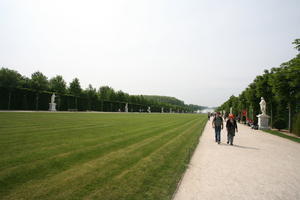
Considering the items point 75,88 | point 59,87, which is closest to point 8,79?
point 59,87

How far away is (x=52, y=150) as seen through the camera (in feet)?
25.0

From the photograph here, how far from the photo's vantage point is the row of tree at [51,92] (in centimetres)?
4388

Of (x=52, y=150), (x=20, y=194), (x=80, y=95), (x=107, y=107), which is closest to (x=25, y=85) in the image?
(x=80, y=95)

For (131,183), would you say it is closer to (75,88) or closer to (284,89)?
(284,89)

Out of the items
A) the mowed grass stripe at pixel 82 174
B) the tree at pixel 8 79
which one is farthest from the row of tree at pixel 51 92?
the mowed grass stripe at pixel 82 174

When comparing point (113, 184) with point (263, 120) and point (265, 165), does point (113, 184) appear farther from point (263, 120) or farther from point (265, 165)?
point (263, 120)

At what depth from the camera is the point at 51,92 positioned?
178 ft

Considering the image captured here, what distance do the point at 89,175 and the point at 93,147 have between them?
3.37 metres

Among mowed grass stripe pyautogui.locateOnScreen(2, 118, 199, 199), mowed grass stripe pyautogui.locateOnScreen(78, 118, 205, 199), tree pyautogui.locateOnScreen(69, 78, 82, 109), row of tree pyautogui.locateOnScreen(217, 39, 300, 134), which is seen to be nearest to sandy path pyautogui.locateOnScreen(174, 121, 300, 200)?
mowed grass stripe pyautogui.locateOnScreen(78, 118, 205, 199)

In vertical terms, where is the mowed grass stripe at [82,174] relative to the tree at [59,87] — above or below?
below

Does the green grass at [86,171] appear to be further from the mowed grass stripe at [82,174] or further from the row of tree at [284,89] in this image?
the row of tree at [284,89]

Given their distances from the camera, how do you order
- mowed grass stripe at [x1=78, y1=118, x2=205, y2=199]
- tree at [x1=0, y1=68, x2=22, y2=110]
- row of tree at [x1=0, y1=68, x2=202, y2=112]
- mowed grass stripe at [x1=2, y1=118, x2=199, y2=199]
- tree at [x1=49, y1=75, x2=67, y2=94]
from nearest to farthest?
mowed grass stripe at [x1=78, y1=118, x2=205, y2=199]
mowed grass stripe at [x1=2, y1=118, x2=199, y2=199]
row of tree at [x1=0, y1=68, x2=202, y2=112]
tree at [x1=0, y1=68, x2=22, y2=110]
tree at [x1=49, y1=75, x2=67, y2=94]

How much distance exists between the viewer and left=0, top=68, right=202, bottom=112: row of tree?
43.9 m

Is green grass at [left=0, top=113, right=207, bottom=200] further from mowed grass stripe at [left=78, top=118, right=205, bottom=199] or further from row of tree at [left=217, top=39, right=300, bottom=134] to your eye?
row of tree at [left=217, top=39, right=300, bottom=134]
